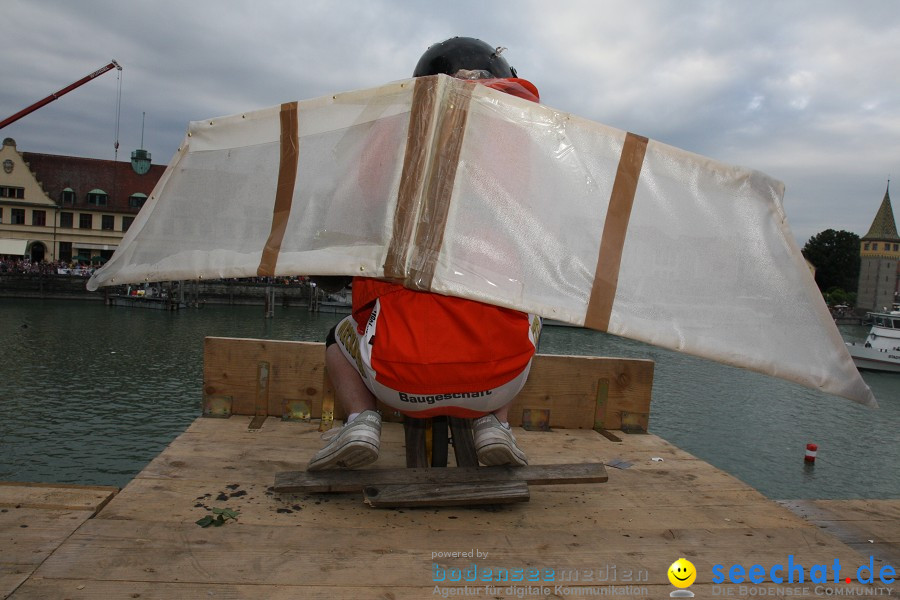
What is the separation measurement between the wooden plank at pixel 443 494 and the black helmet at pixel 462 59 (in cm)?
174

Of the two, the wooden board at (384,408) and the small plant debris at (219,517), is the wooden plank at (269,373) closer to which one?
the wooden board at (384,408)

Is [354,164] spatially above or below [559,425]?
above

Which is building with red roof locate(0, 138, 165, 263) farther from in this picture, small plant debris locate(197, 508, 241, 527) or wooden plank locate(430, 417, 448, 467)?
small plant debris locate(197, 508, 241, 527)

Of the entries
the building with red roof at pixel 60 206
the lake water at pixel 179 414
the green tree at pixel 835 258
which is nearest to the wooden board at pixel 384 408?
the lake water at pixel 179 414

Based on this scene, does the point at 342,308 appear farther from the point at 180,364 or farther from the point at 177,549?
the point at 177,549

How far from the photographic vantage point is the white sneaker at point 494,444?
8.37 ft

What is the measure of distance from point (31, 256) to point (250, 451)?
56.0m

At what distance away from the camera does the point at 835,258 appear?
8512cm

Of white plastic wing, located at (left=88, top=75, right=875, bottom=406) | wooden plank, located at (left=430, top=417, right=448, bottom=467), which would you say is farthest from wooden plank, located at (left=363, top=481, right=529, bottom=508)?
white plastic wing, located at (left=88, top=75, right=875, bottom=406)

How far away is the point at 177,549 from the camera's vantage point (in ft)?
6.90

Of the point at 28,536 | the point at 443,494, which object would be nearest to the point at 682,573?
the point at 443,494

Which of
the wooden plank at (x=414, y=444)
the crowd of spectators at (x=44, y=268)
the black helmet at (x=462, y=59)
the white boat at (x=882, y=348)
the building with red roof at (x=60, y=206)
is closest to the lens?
the black helmet at (x=462, y=59)

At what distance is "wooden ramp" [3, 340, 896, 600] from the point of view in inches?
75.7

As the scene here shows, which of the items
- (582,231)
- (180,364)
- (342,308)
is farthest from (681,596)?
(342,308)
